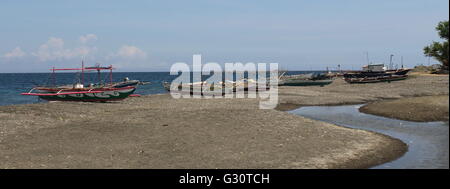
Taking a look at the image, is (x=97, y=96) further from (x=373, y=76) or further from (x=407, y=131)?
(x=373, y=76)

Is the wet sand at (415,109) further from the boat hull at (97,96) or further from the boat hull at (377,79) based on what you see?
the boat hull at (377,79)

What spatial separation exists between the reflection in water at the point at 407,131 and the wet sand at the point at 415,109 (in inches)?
46.9

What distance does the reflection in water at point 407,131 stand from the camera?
61.6 ft

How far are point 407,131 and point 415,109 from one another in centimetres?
867

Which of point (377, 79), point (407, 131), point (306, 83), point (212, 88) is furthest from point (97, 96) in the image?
point (377, 79)

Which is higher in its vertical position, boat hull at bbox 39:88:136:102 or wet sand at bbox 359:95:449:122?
boat hull at bbox 39:88:136:102

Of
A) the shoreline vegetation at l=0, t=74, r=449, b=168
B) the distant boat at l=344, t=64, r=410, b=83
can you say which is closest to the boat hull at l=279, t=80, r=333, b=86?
the distant boat at l=344, t=64, r=410, b=83

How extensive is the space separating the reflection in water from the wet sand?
1192 mm

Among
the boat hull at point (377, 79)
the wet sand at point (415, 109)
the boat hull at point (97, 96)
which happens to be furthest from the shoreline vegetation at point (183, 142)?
the boat hull at point (377, 79)

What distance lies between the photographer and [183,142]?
73.5 ft

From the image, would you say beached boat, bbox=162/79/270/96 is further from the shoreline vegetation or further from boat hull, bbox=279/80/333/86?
the shoreline vegetation

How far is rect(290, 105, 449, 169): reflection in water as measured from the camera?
1877 centimetres
